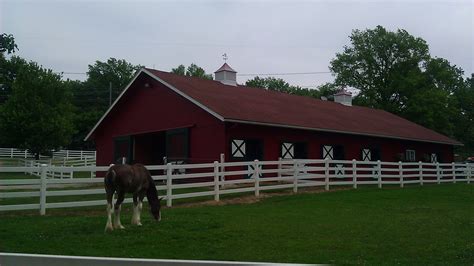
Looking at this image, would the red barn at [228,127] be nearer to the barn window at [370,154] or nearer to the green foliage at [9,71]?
the barn window at [370,154]

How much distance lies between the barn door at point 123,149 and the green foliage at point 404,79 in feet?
100

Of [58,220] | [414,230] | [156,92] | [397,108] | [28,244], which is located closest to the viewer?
[28,244]

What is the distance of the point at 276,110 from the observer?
24.5 metres

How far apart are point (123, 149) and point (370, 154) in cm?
1293

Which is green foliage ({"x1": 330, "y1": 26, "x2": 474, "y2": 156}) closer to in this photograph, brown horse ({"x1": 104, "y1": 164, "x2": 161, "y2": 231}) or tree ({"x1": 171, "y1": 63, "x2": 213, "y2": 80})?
tree ({"x1": 171, "y1": 63, "x2": 213, "y2": 80})

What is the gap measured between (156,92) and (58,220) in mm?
13873

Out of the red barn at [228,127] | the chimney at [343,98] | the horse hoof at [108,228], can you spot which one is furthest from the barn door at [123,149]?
the chimney at [343,98]

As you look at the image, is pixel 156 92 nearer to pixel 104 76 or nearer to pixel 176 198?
pixel 176 198

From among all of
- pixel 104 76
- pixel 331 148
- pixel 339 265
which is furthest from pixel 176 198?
pixel 104 76

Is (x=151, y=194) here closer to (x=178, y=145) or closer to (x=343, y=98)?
(x=178, y=145)

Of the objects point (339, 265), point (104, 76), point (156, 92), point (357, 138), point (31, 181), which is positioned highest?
point (104, 76)

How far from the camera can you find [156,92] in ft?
79.6

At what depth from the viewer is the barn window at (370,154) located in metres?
27.0

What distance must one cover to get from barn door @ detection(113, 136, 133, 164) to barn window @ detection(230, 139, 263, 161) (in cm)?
695
